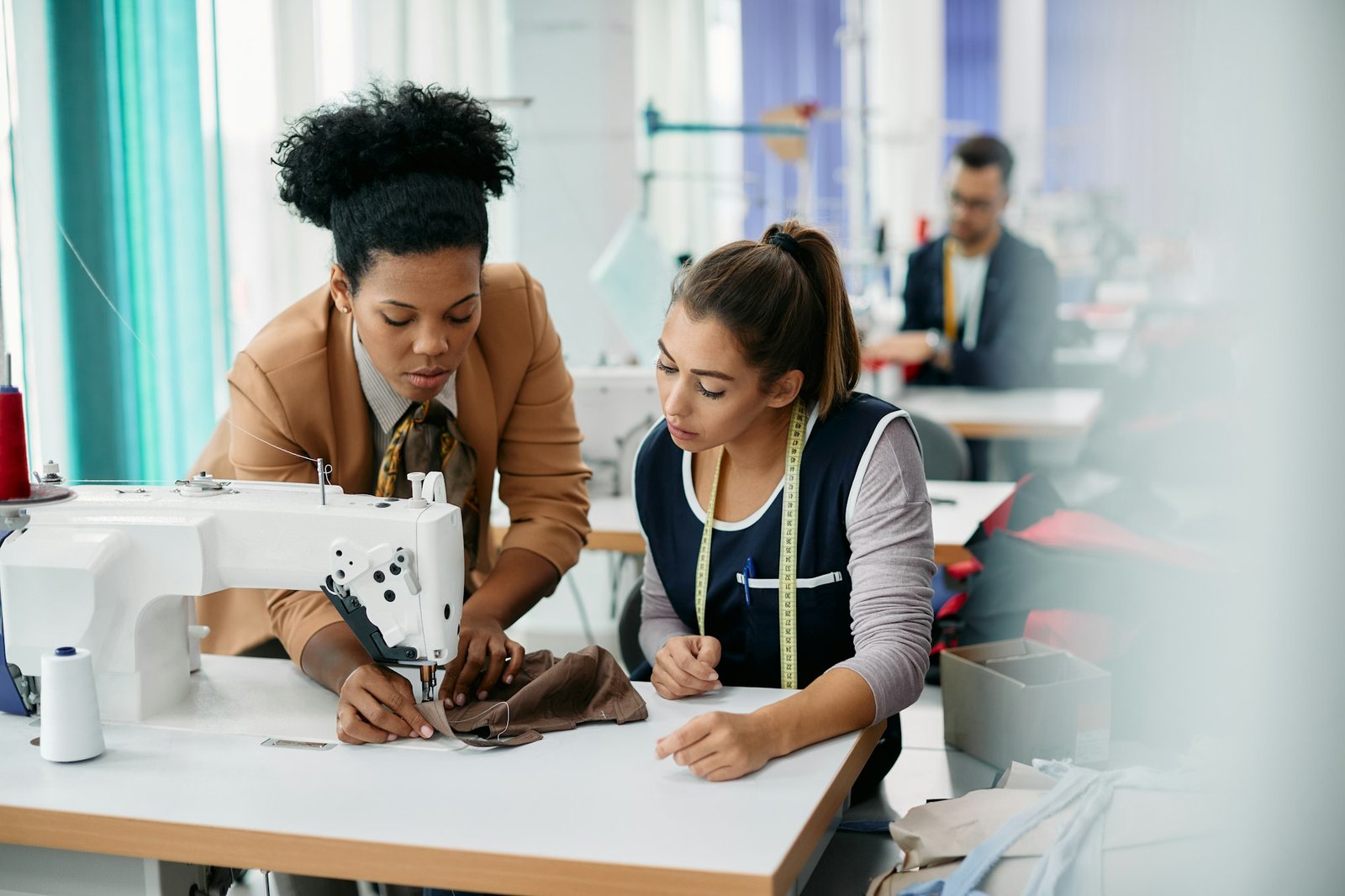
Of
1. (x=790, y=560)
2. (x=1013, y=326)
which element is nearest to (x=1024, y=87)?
(x=1013, y=326)

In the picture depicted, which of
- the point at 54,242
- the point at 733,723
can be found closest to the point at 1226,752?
the point at 733,723

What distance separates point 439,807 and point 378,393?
644 mm

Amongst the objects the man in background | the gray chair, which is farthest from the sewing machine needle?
the man in background

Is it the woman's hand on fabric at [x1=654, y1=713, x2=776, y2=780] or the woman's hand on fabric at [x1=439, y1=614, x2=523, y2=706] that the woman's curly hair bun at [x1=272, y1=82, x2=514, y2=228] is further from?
the woman's hand on fabric at [x1=654, y1=713, x2=776, y2=780]

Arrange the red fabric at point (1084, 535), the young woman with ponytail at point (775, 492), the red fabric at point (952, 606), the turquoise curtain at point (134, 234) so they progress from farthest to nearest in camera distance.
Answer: the red fabric at point (952, 606) → the turquoise curtain at point (134, 234) → the red fabric at point (1084, 535) → the young woman with ponytail at point (775, 492)

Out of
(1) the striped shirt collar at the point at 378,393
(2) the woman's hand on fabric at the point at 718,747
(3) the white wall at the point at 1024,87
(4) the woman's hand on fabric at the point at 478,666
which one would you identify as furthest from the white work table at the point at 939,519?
(3) the white wall at the point at 1024,87

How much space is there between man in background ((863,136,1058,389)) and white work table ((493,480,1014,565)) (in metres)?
1.17

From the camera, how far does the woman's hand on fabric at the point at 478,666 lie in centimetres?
129

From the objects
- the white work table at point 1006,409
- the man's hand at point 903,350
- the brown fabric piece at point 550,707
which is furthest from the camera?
the man's hand at point 903,350

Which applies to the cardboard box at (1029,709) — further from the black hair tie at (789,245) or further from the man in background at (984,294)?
the man in background at (984,294)

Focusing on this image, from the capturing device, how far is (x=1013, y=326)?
3.68 metres

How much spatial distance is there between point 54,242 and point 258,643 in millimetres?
621

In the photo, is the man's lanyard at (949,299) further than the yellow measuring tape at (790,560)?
Yes

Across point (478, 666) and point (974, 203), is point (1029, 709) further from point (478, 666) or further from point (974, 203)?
point (974, 203)
